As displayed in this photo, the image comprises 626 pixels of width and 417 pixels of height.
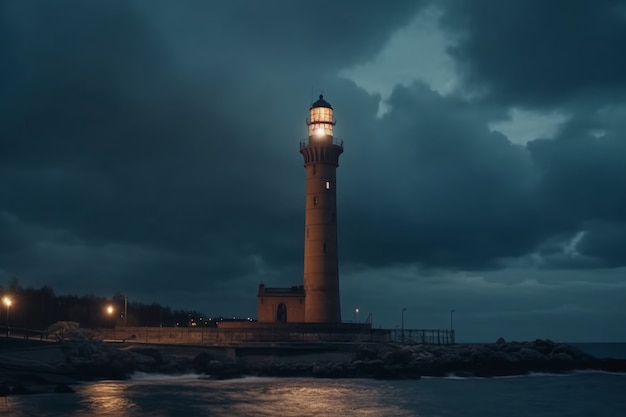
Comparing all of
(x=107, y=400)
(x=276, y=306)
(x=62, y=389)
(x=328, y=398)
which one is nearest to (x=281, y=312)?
(x=276, y=306)

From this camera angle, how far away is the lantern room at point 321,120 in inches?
A: 2415

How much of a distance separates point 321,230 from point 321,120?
893 centimetres

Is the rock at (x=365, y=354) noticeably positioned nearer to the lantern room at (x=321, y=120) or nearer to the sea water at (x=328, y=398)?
the sea water at (x=328, y=398)

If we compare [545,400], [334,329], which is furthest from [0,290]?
[545,400]

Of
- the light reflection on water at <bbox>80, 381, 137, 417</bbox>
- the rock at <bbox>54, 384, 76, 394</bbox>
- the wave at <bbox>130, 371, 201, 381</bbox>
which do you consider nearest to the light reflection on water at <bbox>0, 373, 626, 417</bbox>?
the light reflection on water at <bbox>80, 381, 137, 417</bbox>

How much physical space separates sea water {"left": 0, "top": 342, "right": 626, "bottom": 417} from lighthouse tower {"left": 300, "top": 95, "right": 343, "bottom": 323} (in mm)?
9012

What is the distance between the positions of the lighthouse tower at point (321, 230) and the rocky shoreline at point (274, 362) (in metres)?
6.10

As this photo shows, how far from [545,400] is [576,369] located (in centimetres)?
1784

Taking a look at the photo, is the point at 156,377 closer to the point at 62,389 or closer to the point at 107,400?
the point at 62,389

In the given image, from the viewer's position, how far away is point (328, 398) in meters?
41.5

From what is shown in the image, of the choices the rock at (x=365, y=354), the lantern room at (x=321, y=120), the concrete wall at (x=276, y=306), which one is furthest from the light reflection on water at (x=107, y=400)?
the lantern room at (x=321, y=120)

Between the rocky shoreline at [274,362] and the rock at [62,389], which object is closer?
the rock at [62,389]

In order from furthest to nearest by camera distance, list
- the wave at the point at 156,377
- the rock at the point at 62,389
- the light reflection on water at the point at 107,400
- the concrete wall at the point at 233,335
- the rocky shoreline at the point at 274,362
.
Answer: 1. the concrete wall at the point at 233,335
2. the wave at the point at 156,377
3. the rocky shoreline at the point at 274,362
4. the rock at the point at 62,389
5. the light reflection on water at the point at 107,400

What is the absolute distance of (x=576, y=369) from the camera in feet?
193
